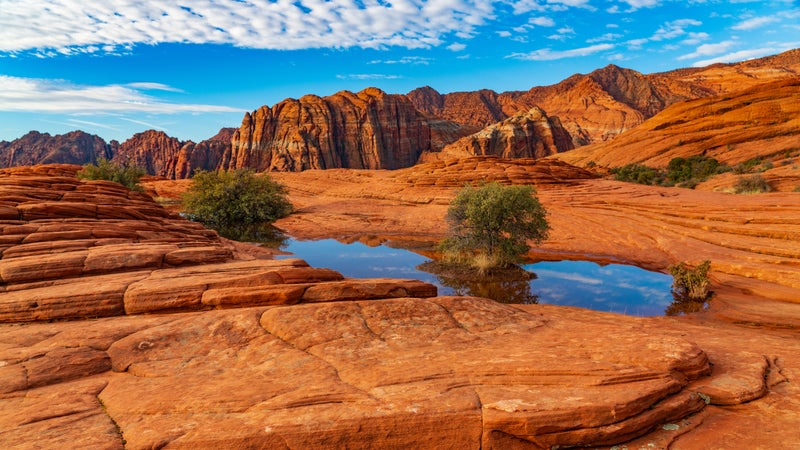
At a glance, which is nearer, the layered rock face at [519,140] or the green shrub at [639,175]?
the green shrub at [639,175]

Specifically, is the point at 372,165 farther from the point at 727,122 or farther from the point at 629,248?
the point at 629,248

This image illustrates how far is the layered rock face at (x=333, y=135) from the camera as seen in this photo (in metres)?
102

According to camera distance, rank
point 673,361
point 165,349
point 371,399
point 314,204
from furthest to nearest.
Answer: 1. point 314,204
2. point 165,349
3. point 673,361
4. point 371,399

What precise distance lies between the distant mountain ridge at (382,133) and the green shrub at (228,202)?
59.7 meters

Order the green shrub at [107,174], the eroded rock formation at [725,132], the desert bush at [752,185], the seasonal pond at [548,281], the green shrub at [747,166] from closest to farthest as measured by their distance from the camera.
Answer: the seasonal pond at [548,281] < the desert bush at [752,185] < the green shrub at [107,174] < the green shrub at [747,166] < the eroded rock formation at [725,132]

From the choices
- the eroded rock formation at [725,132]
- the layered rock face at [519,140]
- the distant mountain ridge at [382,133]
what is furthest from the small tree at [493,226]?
the layered rock face at [519,140]

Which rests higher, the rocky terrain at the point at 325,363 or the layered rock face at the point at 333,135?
the layered rock face at the point at 333,135

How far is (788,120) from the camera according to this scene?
5366cm

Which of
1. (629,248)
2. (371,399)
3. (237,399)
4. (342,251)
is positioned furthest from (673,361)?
(342,251)

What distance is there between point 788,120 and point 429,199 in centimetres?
4869

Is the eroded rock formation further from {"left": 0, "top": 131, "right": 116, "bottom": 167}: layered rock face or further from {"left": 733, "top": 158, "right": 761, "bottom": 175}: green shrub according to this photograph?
{"left": 0, "top": 131, "right": 116, "bottom": 167}: layered rock face

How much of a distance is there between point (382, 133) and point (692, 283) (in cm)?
9320

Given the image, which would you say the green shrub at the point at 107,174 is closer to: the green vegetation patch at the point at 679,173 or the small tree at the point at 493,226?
the small tree at the point at 493,226

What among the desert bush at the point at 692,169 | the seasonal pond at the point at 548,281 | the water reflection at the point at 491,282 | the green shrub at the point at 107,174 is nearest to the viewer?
the seasonal pond at the point at 548,281
